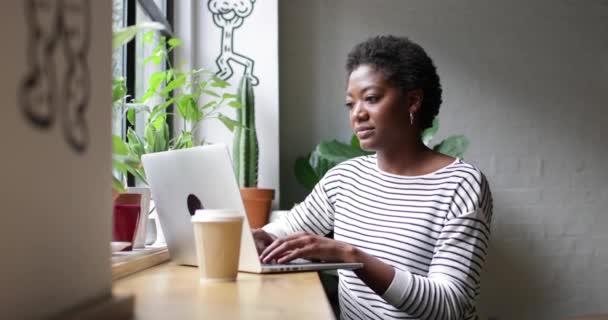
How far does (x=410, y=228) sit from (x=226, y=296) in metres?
0.71

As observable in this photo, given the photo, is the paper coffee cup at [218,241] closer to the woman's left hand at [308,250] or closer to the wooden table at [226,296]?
the wooden table at [226,296]

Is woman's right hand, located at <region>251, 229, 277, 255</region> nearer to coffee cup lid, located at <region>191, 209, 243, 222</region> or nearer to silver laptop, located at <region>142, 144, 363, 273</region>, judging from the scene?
silver laptop, located at <region>142, 144, 363, 273</region>

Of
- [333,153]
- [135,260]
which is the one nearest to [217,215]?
[135,260]

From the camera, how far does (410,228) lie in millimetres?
1671

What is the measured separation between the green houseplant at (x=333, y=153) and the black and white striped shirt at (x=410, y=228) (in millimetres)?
1037

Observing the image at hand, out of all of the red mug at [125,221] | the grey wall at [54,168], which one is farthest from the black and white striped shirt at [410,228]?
the grey wall at [54,168]

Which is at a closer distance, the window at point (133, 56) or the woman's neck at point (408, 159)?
the woman's neck at point (408, 159)

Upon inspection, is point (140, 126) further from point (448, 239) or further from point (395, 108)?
point (448, 239)

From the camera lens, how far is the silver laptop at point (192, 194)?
1.31m

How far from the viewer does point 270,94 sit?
10.1 feet

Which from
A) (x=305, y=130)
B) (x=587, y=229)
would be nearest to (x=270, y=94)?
(x=305, y=130)

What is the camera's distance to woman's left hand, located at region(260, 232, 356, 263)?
1.41 m

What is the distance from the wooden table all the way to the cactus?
1.32 metres

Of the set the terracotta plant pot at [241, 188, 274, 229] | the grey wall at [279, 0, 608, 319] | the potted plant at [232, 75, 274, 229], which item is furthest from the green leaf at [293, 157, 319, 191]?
the terracotta plant pot at [241, 188, 274, 229]
